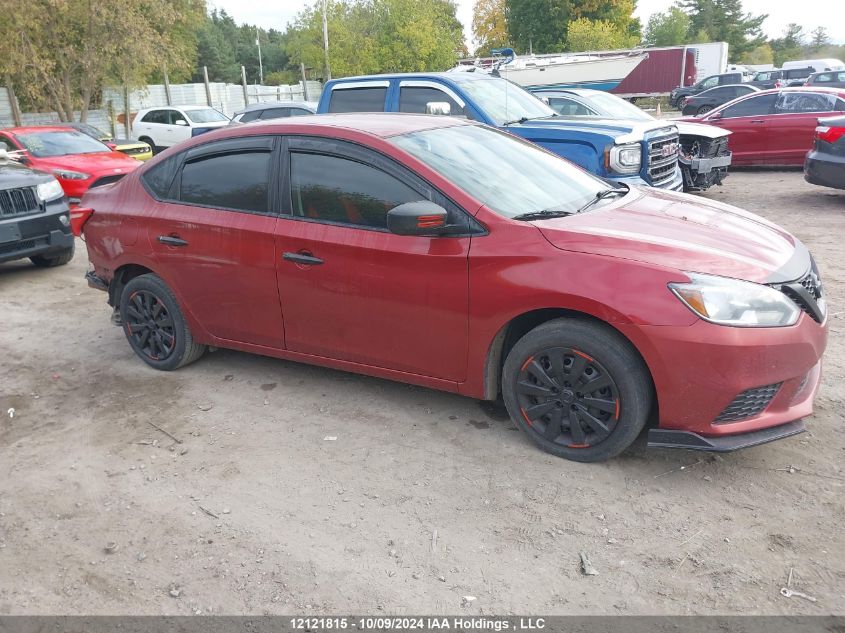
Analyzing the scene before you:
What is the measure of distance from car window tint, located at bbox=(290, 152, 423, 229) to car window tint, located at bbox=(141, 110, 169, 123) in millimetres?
18773

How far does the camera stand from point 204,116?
2092 cm

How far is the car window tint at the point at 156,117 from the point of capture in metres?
21.0

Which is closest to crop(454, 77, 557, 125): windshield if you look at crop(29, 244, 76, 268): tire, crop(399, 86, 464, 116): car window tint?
crop(399, 86, 464, 116): car window tint

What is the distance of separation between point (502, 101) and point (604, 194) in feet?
15.0

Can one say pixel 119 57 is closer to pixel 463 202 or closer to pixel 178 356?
pixel 178 356

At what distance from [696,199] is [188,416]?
11.4ft

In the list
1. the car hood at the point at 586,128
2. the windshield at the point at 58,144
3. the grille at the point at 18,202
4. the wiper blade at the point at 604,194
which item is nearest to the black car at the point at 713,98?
the car hood at the point at 586,128

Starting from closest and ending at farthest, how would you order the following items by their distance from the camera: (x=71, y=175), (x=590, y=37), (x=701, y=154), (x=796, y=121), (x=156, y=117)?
(x=701, y=154) < (x=71, y=175) < (x=796, y=121) < (x=156, y=117) < (x=590, y=37)

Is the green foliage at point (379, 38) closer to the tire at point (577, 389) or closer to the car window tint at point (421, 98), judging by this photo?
the car window tint at point (421, 98)

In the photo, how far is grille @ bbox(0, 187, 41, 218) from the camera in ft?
24.1

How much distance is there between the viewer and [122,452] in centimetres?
395

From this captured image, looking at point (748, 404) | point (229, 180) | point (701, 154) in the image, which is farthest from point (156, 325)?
point (701, 154)

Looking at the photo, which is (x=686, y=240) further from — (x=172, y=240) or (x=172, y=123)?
(x=172, y=123)

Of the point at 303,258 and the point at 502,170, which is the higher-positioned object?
the point at 502,170
